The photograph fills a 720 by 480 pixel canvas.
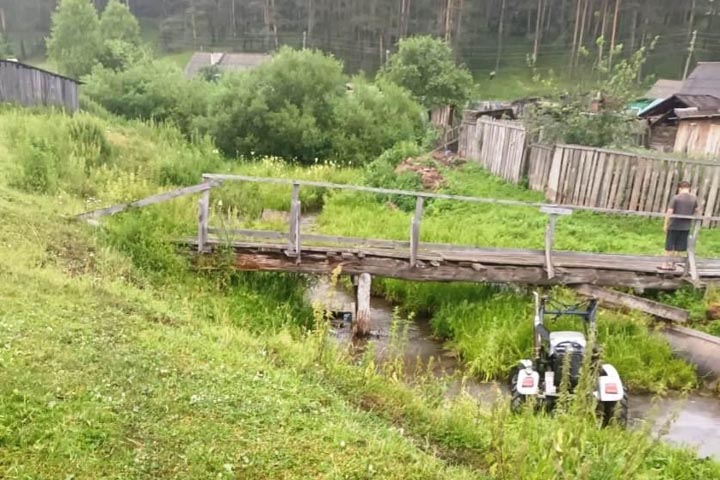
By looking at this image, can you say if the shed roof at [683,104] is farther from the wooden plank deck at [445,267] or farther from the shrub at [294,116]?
the wooden plank deck at [445,267]

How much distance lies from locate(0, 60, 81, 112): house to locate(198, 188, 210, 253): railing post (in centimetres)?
1451

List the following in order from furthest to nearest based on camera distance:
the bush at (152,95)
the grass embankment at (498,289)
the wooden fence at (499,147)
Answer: the bush at (152,95) → the wooden fence at (499,147) → the grass embankment at (498,289)

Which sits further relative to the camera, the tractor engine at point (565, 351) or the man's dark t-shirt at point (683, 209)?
the man's dark t-shirt at point (683, 209)

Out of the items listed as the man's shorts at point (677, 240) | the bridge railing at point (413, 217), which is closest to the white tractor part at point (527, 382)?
the bridge railing at point (413, 217)

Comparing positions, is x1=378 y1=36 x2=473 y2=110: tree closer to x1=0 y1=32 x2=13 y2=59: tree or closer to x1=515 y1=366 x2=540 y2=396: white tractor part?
x1=515 y1=366 x2=540 y2=396: white tractor part

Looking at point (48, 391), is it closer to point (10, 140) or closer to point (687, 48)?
point (10, 140)

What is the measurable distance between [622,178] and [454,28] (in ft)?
137

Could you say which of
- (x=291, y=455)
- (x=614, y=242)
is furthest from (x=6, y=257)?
(x=614, y=242)

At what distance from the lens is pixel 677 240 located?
985cm

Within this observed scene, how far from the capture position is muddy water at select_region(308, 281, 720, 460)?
6.79 metres

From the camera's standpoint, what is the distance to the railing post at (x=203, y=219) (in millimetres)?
8852

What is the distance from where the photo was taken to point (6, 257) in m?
6.55

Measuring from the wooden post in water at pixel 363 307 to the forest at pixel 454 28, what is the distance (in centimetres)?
3955

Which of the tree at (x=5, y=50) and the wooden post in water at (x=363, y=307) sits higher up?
the tree at (x=5, y=50)
